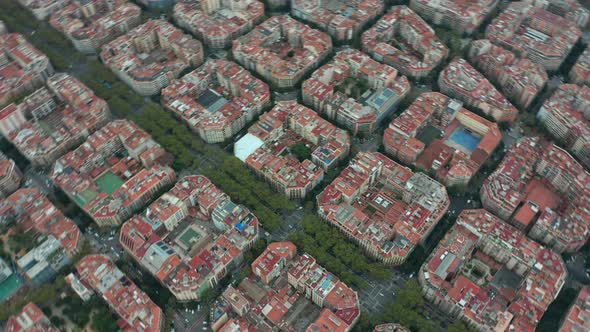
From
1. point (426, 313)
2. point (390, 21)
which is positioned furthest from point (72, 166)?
point (390, 21)

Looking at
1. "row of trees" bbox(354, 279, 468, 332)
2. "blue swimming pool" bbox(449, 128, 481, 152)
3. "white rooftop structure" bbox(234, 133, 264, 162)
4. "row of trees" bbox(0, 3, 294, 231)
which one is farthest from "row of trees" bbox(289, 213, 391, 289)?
"blue swimming pool" bbox(449, 128, 481, 152)

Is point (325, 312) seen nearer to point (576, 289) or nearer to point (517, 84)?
point (576, 289)

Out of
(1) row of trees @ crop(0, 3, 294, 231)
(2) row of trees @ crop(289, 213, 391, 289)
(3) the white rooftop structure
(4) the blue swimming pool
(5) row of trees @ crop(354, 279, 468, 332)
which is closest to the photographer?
(5) row of trees @ crop(354, 279, 468, 332)

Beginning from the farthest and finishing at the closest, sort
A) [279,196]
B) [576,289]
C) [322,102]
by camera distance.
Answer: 1. [322,102]
2. [279,196]
3. [576,289]

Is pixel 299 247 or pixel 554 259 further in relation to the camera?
pixel 299 247

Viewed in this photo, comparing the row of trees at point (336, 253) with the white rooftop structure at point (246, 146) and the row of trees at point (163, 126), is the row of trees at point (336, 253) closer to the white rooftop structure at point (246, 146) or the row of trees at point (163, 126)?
the row of trees at point (163, 126)

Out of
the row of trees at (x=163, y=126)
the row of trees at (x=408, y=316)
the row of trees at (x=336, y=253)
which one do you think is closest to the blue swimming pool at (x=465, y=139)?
the row of trees at (x=336, y=253)

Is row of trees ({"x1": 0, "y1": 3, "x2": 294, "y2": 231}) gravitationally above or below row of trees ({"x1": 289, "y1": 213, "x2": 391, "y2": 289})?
above

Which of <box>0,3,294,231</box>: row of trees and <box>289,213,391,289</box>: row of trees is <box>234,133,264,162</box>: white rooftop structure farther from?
<box>289,213,391,289</box>: row of trees
